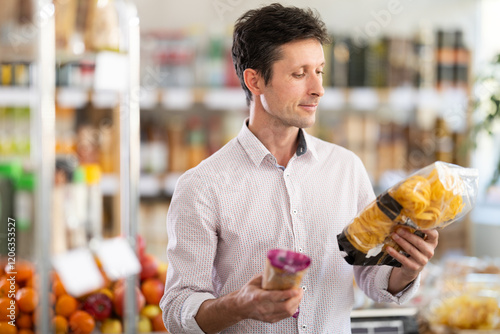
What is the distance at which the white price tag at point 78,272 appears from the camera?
7.22ft

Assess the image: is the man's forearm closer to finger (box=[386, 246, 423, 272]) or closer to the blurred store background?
finger (box=[386, 246, 423, 272])

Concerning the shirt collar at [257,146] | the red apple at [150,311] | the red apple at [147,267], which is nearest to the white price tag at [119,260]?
the red apple at [147,267]

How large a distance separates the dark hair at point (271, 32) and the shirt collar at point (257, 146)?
15 cm

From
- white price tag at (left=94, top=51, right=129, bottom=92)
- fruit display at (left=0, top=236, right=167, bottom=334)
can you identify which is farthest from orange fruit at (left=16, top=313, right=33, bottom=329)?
white price tag at (left=94, top=51, right=129, bottom=92)

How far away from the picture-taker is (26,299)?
2.12m

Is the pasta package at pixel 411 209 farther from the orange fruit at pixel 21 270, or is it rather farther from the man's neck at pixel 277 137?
the orange fruit at pixel 21 270

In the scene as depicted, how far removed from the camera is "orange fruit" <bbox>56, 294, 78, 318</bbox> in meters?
2.15

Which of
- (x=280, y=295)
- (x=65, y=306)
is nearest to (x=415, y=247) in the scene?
(x=280, y=295)

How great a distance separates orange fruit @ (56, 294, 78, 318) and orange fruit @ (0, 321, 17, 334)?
172 mm

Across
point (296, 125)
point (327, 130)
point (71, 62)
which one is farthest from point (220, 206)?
point (327, 130)

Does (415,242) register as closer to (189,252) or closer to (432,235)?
(432,235)

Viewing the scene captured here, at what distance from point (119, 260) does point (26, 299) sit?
380mm

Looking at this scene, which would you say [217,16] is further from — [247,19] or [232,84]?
A: [247,19]

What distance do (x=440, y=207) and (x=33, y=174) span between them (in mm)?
1863
